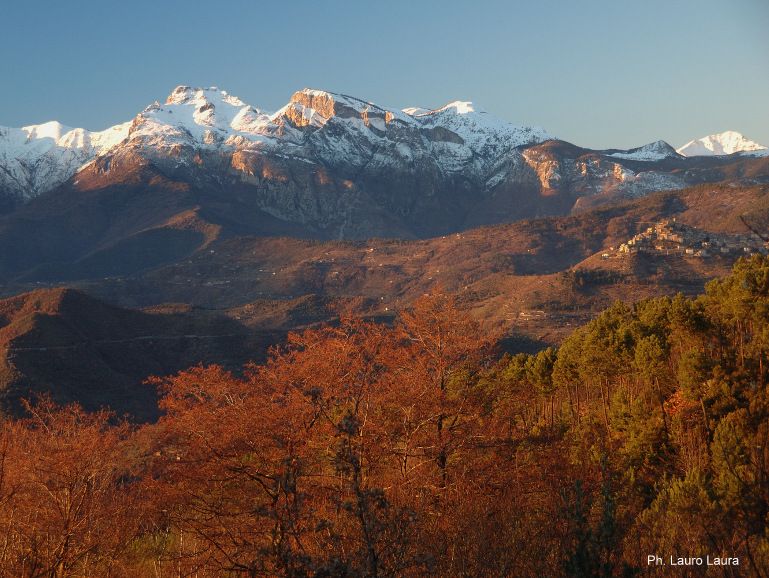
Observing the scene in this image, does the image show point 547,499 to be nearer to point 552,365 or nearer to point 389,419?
point 389,419

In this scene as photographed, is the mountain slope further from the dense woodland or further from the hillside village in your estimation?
the hillside village

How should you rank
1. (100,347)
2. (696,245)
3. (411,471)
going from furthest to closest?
(696,245)
(100,347)
(411,471)

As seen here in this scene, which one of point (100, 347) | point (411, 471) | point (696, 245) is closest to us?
point (411, 471)

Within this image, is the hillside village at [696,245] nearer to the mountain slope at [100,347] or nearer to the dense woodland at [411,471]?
the mountain slope at [100,347]

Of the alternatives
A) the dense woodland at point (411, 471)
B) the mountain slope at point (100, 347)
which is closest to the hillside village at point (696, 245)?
the mountain slope at point (100, 347)

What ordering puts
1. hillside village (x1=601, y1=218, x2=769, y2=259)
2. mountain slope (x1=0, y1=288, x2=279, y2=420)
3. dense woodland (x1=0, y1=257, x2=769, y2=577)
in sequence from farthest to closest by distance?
hillside village (x1=601, y1=218, x2=769, y2=259) → mountain slope (x1=0, y1=288, x2=279, y2=420) → dense woodland (x1=0, y1=257, x2=769, y2=577)

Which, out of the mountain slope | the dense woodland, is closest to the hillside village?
the mountain slope

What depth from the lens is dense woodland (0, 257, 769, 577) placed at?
15.2m

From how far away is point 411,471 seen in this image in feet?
86.3

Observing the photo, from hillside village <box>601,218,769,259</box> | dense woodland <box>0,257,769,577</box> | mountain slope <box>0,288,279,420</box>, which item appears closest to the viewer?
dense woodland <box>0,257,769,577</box>

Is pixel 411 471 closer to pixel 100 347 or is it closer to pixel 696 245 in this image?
pixel 100 347

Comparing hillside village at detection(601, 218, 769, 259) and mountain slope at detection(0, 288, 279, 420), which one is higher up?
hillside village at detection(601, 218, 769, 259)

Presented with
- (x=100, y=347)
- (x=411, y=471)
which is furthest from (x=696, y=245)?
(x=411, y=471)

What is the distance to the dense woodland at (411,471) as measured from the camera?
50.0 ft
